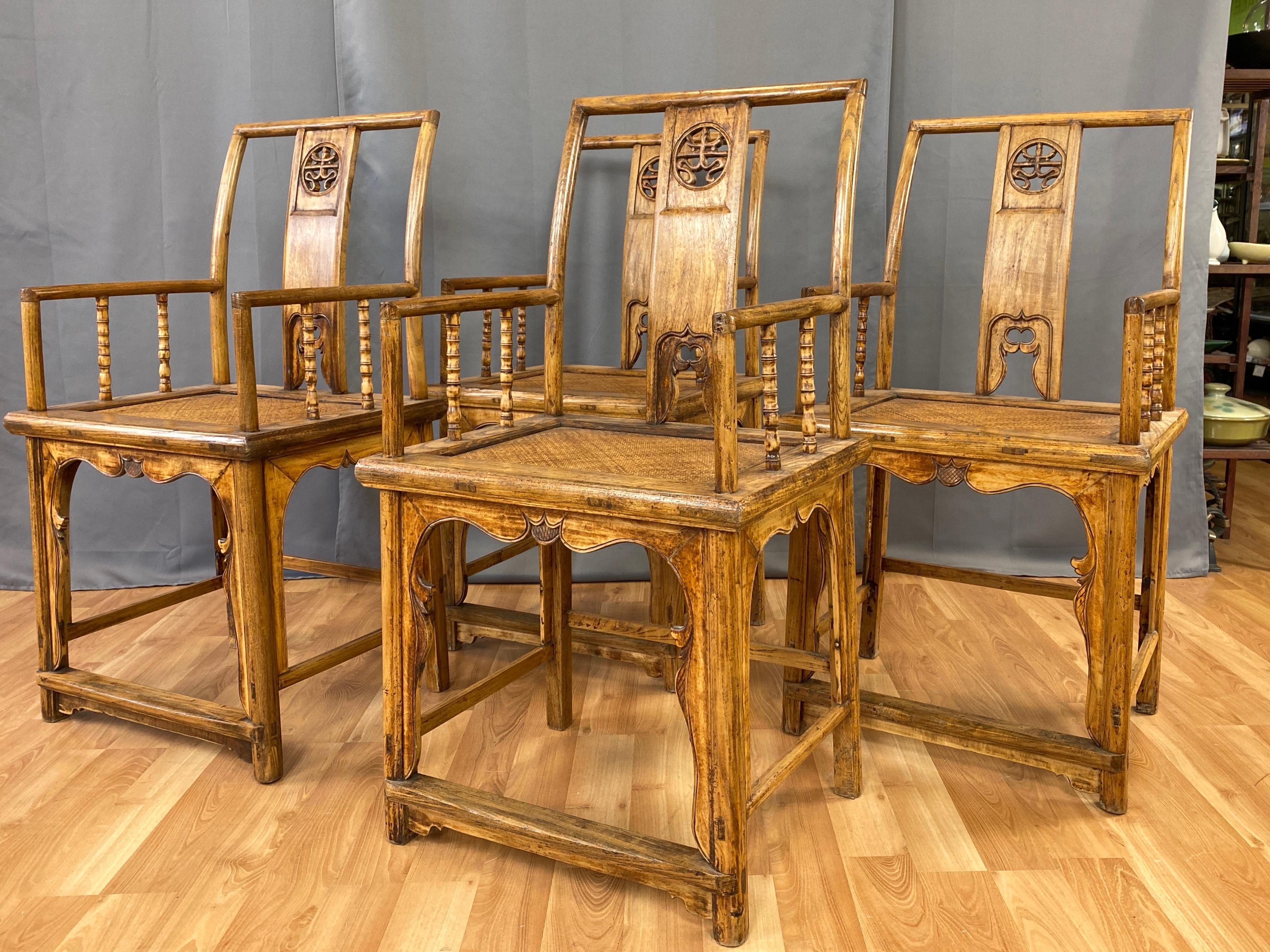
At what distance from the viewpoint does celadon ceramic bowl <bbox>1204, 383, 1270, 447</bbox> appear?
3.10 m

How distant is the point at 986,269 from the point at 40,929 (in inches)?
77.8

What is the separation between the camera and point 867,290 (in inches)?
83.7

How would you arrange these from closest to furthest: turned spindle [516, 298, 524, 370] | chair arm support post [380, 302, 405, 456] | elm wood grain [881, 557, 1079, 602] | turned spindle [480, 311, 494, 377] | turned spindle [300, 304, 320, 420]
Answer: chair arm support post [380, 302, 405, 456] → turned spindle [300, 304, 320, 420] → elm wood grain [881, 557, 1079, 602] → turned spindle [480, 311, 494, 377] → turned spindle [516, 298, 524, 370]

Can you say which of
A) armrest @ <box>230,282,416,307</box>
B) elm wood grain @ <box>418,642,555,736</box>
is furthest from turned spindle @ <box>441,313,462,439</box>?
elm wood grain @ <box>418,642,555,736</box>

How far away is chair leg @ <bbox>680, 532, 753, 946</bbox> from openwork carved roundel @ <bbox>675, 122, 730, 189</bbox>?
709mm

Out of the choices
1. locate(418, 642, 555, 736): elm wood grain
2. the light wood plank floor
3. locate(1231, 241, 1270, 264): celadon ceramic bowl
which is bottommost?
the light wood plank floor

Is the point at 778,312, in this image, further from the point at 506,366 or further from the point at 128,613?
the point at 128,613

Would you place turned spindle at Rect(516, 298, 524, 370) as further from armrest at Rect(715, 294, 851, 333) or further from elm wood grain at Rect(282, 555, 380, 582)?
armrest at Rect(715, 294, 851, 333)

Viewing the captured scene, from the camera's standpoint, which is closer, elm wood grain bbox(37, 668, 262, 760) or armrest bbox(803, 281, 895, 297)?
elm wood grain bbox(37, 668, 262, 760)

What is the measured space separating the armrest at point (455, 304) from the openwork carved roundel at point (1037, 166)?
105cm

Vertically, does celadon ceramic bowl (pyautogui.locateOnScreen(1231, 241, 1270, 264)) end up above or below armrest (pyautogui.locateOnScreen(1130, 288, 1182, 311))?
above

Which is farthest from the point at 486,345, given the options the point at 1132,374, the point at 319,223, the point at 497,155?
the point at 1132,374

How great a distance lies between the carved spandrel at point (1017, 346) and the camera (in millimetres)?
2141

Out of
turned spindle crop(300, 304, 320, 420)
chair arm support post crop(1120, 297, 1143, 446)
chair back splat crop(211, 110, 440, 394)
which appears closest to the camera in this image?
chair arm support post crop(1120, 297, 1143, 446)
